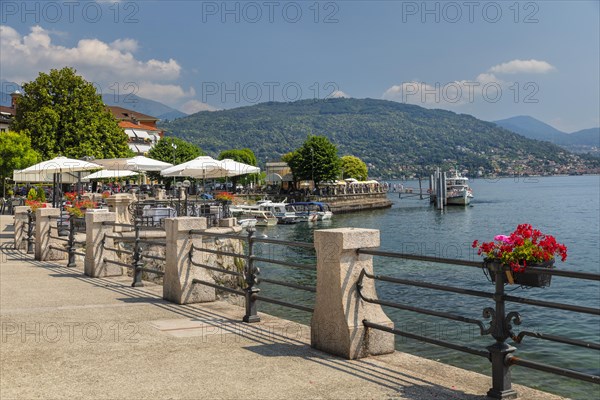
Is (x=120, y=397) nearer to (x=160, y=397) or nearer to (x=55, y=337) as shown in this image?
(x=160, y=397)

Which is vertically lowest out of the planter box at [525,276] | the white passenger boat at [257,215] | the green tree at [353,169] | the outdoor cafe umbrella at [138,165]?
the white passenger boat at [257,215]

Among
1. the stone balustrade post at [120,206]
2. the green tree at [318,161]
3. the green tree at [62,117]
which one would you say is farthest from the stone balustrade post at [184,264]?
the green tree at [318,161]

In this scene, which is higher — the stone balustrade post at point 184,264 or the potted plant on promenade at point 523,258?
the potted plant on promenade at point 523,258

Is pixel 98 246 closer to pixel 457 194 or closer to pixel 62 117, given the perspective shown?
pixel 62 117

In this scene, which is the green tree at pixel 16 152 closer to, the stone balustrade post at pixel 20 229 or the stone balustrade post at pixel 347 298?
the stone balustrade post at pixel 20 229

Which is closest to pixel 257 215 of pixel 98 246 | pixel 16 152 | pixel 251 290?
pixel 16 152

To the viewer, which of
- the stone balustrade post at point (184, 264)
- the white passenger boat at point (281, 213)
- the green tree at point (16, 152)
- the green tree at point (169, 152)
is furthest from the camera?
the green tree at point (169, 152)

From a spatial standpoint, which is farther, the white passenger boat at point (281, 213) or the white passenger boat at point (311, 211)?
the white passenger boat at point (311, 211)

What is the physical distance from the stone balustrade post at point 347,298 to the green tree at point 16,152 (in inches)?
1679

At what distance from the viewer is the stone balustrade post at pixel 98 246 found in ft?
44.8

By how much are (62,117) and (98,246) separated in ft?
Result: 133

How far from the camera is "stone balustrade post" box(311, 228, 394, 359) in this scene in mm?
6258

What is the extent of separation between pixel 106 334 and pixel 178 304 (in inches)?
87.7

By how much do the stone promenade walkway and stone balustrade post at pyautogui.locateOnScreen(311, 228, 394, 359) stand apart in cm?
→ 18
